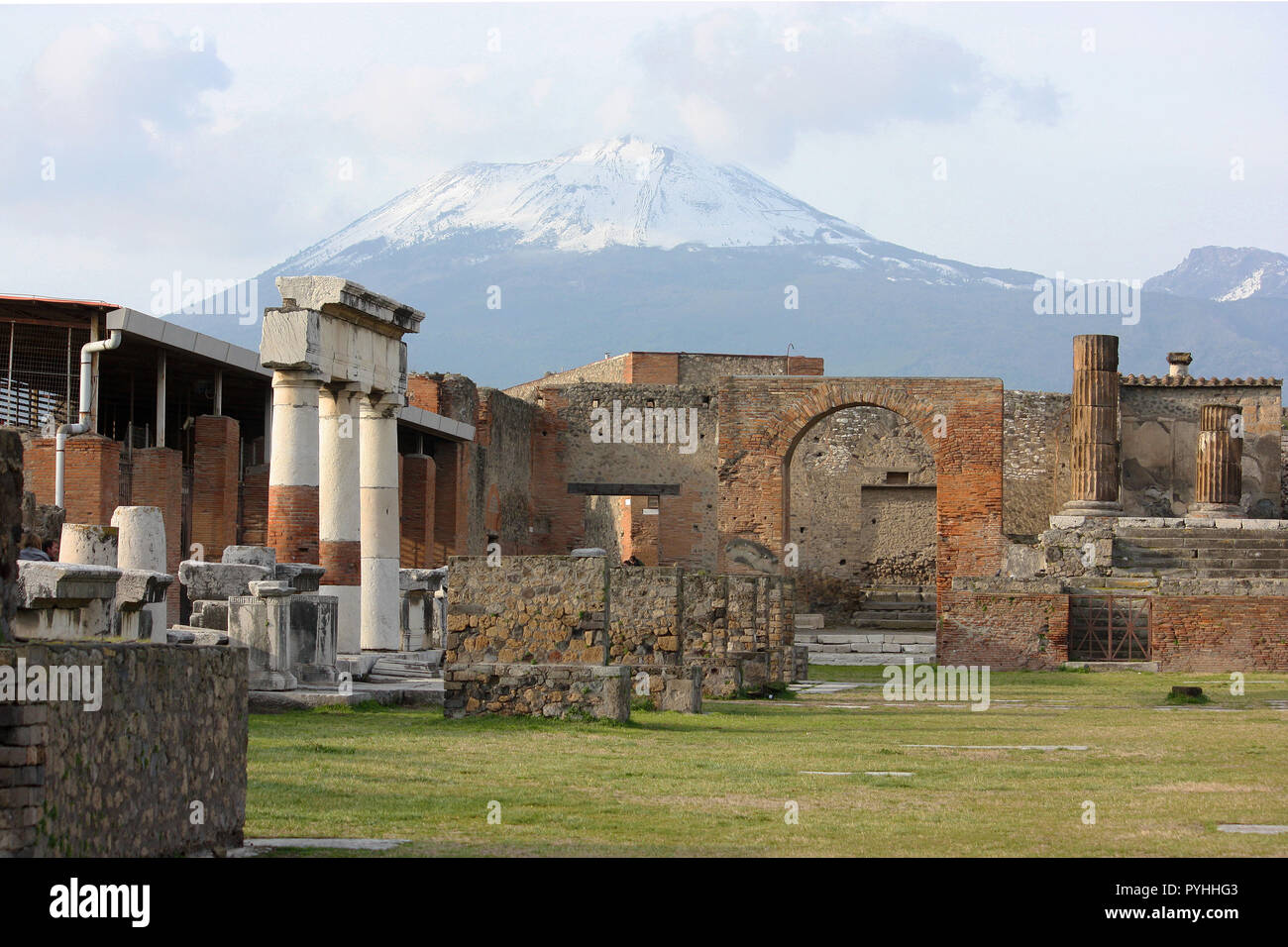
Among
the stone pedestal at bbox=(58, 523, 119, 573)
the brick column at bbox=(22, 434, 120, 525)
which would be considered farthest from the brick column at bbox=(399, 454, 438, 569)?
the stone pedestal at bbox=(58, 523, 119, 573)

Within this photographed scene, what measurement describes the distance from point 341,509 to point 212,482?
6.75 m

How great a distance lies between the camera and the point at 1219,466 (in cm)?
3591

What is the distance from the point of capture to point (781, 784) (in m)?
9.88

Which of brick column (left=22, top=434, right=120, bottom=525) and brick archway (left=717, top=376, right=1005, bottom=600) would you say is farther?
brick archway (left=717, top=376, right=1005, bottom=600)

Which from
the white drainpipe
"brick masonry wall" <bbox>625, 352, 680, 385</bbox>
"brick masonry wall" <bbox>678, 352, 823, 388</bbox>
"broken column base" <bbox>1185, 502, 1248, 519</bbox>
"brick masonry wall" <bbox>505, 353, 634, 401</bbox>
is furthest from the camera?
"brick masonry wall" <bbox>678, 352, 823, 388</bbox>

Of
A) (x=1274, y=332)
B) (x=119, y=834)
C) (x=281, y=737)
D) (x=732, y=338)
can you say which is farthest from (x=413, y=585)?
(x=1274, y=332)

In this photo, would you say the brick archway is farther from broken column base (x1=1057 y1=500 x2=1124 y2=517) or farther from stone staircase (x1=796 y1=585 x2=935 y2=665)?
broken column base (x1=1057 y1=500 x2=1124 y2=517)

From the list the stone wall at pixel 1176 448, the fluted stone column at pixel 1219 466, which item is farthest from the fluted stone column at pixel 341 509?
the stone wall at pixel 1176 448

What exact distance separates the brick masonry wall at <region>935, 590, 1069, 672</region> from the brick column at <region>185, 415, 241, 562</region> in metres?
10.9

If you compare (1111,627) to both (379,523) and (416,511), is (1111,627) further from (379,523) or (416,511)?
(416,511)

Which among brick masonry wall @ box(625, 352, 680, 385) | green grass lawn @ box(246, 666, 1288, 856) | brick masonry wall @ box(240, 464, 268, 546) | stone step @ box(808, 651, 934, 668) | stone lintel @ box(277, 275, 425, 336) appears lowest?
stone step @ box(808, 651, 934, 668)

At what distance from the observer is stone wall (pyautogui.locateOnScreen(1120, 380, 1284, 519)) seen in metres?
41.0

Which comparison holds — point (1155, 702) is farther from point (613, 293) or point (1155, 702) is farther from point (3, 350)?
point (613, 293)
